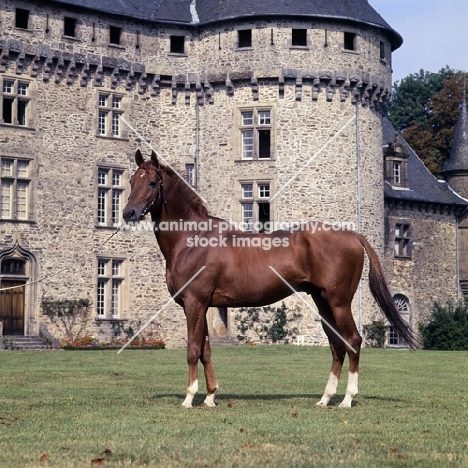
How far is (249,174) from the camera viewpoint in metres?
39.4

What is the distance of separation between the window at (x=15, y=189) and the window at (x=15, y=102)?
56.5 inches

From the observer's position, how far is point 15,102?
37.0 metres

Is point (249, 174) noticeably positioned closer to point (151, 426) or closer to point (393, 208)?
point (393, 208)

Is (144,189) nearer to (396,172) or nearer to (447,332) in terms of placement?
(447,332)

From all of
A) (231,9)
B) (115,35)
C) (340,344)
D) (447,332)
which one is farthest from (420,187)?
(340,344)

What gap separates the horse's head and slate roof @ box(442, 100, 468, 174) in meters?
39.1

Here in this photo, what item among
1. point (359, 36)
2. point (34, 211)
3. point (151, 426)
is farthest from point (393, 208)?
point (151, 426)

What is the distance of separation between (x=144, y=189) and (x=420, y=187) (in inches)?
1466

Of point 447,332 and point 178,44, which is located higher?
point 178,44

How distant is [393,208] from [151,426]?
36900mm

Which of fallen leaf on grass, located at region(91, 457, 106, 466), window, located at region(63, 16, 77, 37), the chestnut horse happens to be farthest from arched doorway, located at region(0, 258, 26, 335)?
fallen leaf on grass, located at region(91, 457, 106, 466)

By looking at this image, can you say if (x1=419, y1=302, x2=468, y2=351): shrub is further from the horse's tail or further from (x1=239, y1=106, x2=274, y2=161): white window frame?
the horse's tail

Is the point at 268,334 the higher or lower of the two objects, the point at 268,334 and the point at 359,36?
the lower

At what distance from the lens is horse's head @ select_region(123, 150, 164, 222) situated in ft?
41.3
